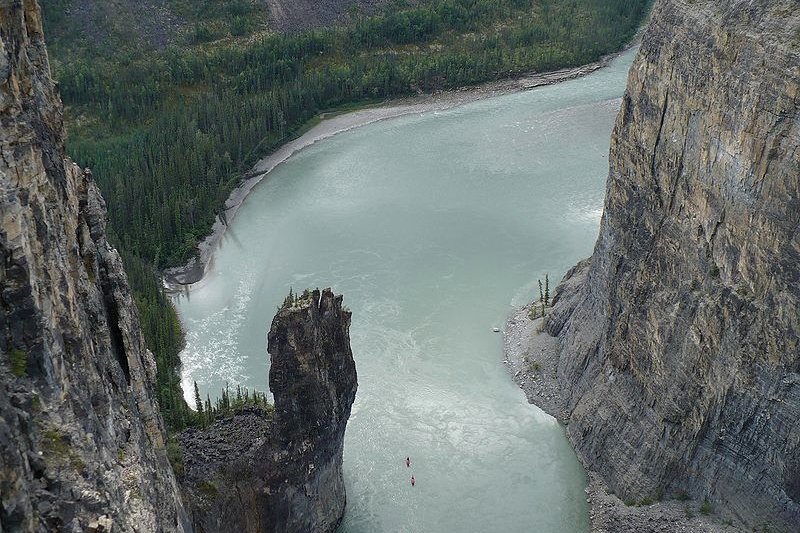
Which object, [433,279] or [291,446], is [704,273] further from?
[433,279]

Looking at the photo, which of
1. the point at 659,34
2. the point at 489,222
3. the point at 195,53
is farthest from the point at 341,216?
the point at 195,53

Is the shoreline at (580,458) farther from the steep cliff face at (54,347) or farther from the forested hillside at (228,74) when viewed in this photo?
the forested hillside at (228,74)

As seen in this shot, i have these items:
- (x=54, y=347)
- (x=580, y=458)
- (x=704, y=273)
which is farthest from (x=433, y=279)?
(x=54, y=347)

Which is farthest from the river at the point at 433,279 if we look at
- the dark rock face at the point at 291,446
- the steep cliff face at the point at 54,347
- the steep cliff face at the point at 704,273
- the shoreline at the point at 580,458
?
the steep cliff face at the point at 54,347

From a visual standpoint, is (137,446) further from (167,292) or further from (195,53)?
(195,53)

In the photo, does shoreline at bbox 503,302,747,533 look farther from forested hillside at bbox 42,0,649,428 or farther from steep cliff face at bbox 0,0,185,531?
forested hillside at bbox 42,0,649,428
